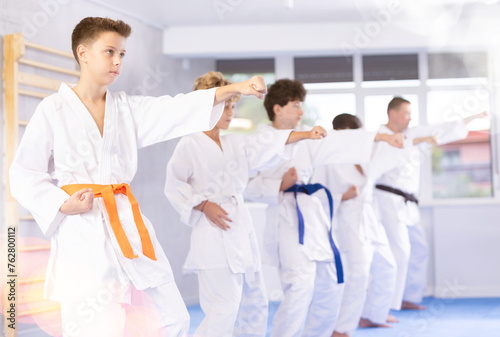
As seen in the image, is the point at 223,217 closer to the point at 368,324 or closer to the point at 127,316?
the point at 127,316

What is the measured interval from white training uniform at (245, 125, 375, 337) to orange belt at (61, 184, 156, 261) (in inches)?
52.8

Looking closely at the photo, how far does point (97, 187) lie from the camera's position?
77.5 inches

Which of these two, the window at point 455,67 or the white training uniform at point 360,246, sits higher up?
the window at point 455,67

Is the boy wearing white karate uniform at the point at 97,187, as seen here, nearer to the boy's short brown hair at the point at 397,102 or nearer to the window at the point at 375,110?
the boy's short brown hair at the point at 397,102

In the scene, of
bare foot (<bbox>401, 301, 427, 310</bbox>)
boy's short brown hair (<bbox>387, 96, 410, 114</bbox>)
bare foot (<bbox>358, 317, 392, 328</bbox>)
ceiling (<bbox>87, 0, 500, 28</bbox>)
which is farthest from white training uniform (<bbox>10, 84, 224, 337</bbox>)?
bare foot (<bbox>401, 301, 427, 310</bbox>)

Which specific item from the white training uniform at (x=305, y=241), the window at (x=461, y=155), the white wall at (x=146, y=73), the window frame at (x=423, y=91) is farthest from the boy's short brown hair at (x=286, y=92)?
the window at (x=461, y=155)

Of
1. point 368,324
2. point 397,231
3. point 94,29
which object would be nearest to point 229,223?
point 94,29

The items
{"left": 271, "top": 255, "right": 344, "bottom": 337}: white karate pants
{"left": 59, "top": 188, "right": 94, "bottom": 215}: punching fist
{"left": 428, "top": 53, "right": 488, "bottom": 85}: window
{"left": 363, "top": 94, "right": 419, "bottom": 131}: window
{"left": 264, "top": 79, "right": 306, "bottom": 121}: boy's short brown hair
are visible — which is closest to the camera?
{"left": 59, "top": 188, "right": 94, "bottom": 215}: punching fist

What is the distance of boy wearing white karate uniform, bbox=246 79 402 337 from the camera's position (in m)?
3.15

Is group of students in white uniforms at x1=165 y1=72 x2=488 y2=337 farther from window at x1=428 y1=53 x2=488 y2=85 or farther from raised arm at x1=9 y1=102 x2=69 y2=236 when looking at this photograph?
window at x1=428 y1=53 x2=488 y2=85

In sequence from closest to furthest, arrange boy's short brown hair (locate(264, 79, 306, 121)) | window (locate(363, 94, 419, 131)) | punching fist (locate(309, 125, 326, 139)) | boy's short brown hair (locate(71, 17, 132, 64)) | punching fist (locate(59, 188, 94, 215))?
punching fist (locate(59, 188, 94, 215))
boy's short brown hair (locate(71, 17, 132, 64))
punching fist (locate(309, 125, 326, 139))
boy's short brown hair (locate(264, 79, 306, 121))
window (locate(363, 94, 419, 131))

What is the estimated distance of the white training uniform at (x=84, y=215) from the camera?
76.0 inches

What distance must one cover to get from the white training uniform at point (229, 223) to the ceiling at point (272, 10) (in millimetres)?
2177

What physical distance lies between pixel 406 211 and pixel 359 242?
987 mm
